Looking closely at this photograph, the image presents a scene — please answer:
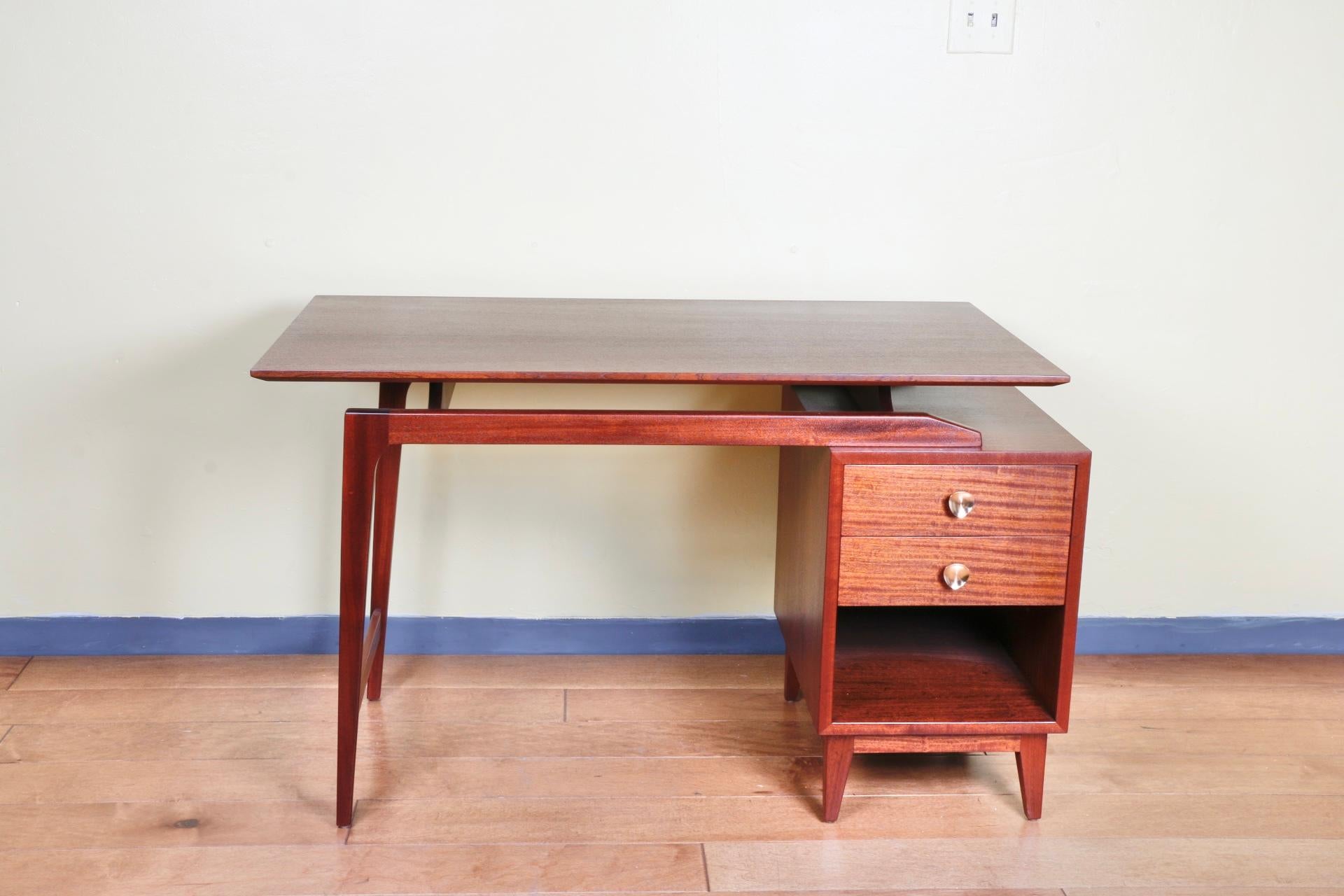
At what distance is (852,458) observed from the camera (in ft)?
5.35

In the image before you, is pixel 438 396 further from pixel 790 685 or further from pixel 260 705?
pixel 790 685

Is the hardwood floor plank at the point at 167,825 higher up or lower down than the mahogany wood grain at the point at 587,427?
lower down

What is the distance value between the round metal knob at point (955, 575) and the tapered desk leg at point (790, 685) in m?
0.45

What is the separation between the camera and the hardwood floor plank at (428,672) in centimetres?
217

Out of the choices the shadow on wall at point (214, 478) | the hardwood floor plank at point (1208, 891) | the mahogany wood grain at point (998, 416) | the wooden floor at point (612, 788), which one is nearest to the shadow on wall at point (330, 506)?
the shadow on wall at point (214, 478)

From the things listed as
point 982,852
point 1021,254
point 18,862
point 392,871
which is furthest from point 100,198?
point 982,852

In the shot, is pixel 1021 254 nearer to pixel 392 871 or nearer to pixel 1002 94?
pixel 1002 94

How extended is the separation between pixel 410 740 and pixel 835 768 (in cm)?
69

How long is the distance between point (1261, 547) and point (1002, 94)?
100 cm

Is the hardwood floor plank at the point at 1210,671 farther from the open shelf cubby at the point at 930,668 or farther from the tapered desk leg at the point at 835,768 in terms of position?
the tapered desk leg at the point at 835,768

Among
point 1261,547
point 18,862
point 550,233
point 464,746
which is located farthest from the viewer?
point 1261,547

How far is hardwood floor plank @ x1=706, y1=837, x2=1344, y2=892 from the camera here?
1.65 m

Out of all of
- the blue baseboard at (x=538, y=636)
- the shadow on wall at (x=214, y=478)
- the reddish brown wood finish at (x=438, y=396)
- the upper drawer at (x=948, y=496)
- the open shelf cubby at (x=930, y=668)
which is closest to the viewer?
the upper drawer at (x=948, y=496)

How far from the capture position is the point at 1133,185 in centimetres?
213
